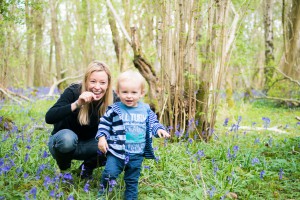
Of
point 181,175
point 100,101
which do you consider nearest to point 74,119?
point 100,101

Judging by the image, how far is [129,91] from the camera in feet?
8.36

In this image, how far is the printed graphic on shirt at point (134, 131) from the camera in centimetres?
256

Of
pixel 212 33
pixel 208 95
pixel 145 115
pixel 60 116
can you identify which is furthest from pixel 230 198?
pixel 212 33

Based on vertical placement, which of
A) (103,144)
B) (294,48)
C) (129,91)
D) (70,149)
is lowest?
(70,149)

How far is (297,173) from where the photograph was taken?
338 centimetres

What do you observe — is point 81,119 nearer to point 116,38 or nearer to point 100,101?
point 100,101

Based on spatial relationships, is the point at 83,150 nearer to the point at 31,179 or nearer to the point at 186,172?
the point at 31,179

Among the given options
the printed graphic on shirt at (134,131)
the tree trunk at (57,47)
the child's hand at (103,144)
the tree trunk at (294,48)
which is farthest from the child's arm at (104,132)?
the tree trunk at (57,47)

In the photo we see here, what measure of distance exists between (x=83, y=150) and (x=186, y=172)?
3.82 ft

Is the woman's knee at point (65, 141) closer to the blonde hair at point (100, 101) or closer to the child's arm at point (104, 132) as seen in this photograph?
the blonde hair at point (100, 101)

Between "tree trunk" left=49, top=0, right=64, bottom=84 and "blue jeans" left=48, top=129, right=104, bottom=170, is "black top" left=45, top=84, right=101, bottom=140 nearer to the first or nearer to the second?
"blue jeans" left=48, top=129, right=104, bottom=170

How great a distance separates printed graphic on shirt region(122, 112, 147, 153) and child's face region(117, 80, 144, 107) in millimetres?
112

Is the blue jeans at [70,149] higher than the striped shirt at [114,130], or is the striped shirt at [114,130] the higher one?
the striped shirt at [114,130]

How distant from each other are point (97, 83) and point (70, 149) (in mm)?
652
